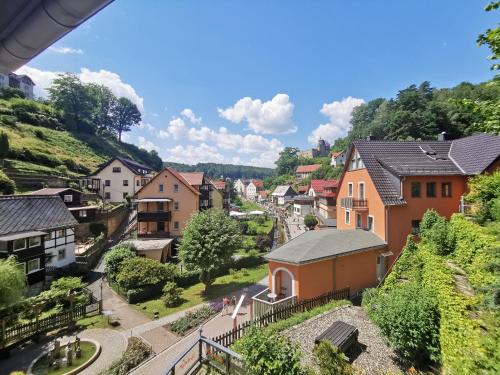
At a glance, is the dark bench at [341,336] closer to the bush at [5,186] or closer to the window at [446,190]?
the window at [446,190]

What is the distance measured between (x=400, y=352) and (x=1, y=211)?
29805 millimetres

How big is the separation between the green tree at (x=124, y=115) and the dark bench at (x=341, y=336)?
108296 mm

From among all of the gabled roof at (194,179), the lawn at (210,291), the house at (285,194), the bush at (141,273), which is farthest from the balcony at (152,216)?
the house at (285,194)

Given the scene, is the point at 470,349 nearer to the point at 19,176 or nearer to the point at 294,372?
the point at 294,372

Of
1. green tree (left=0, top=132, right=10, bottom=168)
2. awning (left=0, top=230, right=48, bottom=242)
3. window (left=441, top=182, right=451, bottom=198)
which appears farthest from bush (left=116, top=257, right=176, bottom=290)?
green tree (left=0, top=132, right=10, bottom=168)

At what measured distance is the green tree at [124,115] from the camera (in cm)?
10288

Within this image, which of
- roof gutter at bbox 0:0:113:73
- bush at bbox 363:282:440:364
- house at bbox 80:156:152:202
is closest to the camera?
roof gutter at bbox 0:0:113:73

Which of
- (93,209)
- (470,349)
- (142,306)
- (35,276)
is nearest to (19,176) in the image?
(93,209)

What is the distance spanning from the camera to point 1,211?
2222 centimetres

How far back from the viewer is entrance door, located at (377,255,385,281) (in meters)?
20.8

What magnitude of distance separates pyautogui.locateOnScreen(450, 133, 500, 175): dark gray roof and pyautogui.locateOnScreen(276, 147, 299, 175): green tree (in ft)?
320

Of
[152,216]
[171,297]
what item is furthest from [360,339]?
[152,216]

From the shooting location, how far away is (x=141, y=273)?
22.3 meters

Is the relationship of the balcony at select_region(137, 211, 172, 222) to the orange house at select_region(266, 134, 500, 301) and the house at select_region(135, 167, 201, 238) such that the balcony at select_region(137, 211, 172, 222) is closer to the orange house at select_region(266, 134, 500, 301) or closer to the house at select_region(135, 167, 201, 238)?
the house at select_region(135, 167, 201, 238)
